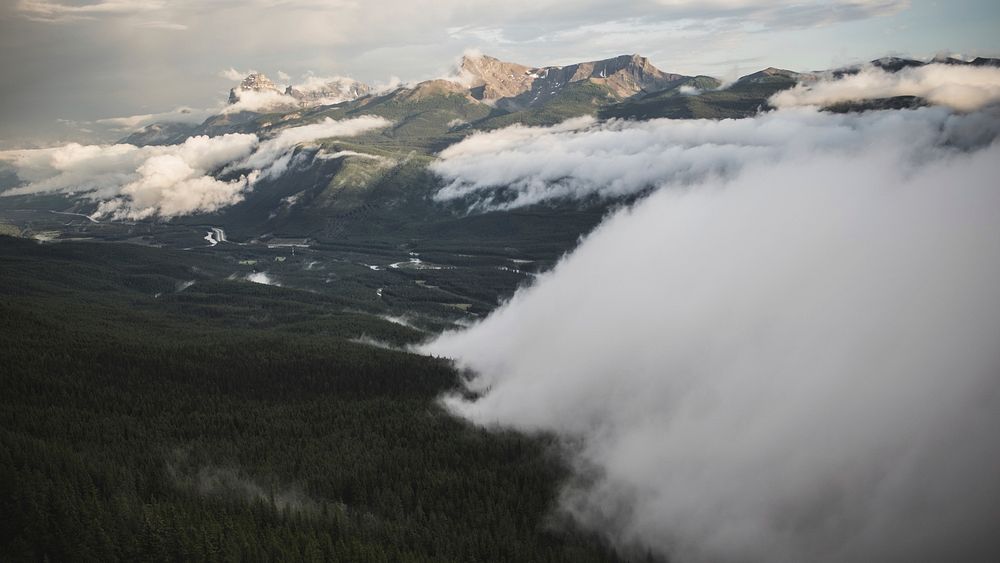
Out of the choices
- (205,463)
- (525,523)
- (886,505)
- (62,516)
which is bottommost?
(886,505)

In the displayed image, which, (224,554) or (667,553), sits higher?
(224,554)

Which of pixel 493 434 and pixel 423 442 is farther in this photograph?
pixel 493 434

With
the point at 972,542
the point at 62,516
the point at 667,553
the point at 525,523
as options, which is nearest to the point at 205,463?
the point at 62,516

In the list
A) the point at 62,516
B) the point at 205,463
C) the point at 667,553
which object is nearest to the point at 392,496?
the point at 205,463

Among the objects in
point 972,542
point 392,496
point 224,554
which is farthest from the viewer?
point 972,542

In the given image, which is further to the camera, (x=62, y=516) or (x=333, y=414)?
(x=333, y=414)

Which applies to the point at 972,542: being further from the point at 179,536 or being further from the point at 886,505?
the point at 179,536

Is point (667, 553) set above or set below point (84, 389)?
below

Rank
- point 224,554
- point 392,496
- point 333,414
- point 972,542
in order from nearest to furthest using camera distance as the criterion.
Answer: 1. point 224,554
2. point 392,496
3. point 972,542
4. point 333,414

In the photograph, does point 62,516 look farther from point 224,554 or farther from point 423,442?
point 423,442
